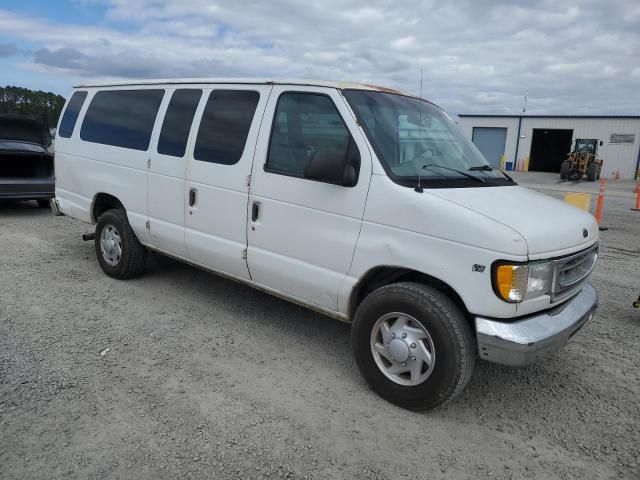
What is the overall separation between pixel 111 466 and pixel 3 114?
9102 millimetres

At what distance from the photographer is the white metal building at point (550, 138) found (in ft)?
107

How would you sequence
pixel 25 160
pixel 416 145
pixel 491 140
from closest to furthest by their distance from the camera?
1. pixel 416 145
2. pixel 25 160
3. pixel 491 140

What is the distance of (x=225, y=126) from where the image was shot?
4.31 meters

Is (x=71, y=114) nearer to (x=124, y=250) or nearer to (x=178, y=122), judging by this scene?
(x=124, y=250)

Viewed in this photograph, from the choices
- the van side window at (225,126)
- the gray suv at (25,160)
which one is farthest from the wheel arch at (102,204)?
the gray suv at (25,160)

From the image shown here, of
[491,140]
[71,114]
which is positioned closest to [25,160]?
[71,114]

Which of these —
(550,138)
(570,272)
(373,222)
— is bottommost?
(570,272)

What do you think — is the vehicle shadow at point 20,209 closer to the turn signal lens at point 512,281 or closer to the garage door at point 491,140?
the turn signal lens at point 512,281

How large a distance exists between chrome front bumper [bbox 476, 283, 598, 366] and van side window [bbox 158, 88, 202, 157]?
3112mm

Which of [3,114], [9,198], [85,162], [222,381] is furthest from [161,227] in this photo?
[3,114]

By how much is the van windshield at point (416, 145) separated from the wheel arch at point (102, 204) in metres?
3.19

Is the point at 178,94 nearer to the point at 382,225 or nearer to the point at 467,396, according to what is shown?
the point at 382,225

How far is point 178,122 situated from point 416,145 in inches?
91.9

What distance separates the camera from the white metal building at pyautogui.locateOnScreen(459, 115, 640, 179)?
32562 millimetres
